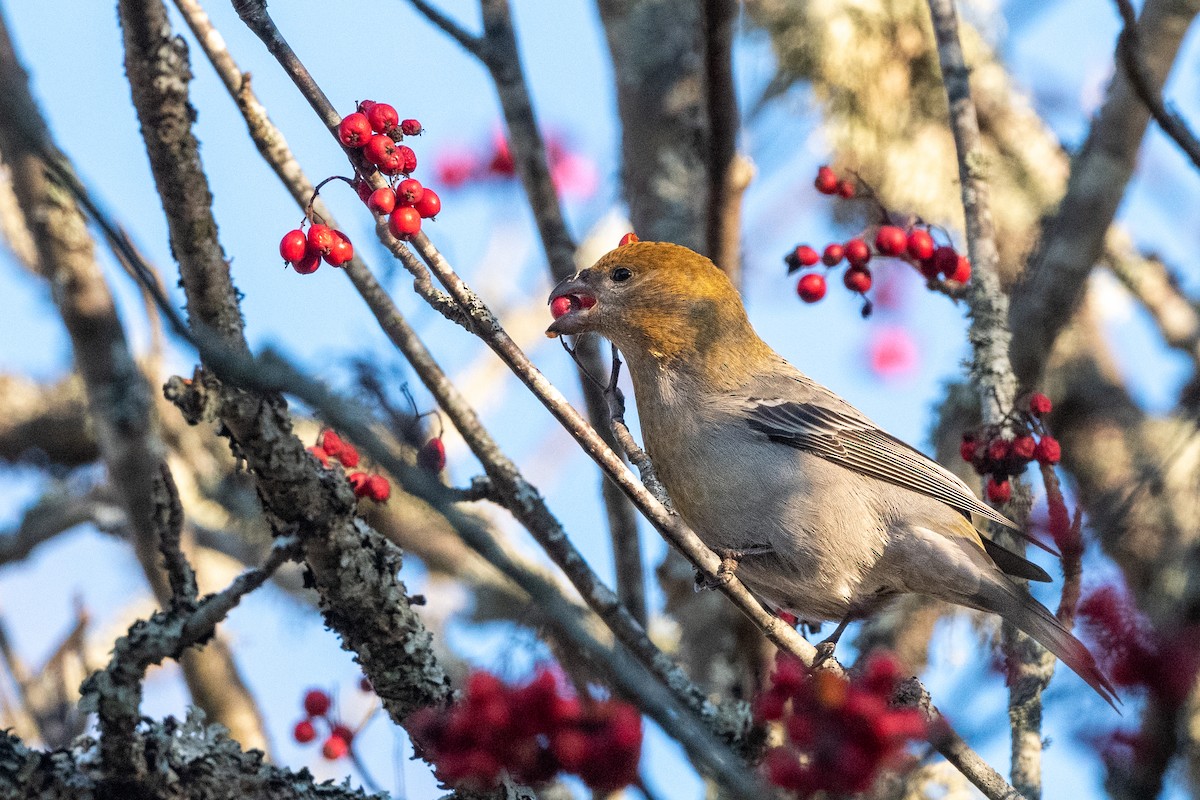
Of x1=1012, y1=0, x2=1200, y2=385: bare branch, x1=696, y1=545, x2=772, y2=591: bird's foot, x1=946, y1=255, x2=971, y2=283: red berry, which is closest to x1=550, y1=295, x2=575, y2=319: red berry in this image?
x1=696, y1=545, x2=772, y2=591: bird's foot

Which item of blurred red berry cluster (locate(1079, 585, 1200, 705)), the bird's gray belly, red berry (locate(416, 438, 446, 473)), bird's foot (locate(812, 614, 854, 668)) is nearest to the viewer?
blurred red berry cluster (locate(1079, 585, 1200, 705))

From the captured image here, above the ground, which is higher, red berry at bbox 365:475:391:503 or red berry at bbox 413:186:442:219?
red berry at bbox 365:475:391:503

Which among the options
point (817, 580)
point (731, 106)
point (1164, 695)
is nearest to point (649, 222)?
point (731, 106)

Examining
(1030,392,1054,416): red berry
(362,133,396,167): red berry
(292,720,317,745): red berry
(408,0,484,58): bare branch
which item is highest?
(408,0,484,58): bare branch

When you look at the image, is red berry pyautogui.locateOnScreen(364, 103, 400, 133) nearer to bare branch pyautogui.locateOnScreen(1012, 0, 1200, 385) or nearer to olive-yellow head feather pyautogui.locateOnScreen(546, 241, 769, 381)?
olive-yellow head feather pyautogui.locateOnScreen(546, 241, 769, 381)

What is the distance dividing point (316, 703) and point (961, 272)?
2.93 metres

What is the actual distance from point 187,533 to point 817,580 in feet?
10.3

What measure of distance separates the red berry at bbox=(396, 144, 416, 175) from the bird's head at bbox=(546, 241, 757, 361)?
2.02 m

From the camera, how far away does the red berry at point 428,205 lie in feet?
10.2

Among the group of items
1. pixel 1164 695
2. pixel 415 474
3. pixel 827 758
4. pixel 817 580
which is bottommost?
pixel 1164 695

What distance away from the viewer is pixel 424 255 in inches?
122

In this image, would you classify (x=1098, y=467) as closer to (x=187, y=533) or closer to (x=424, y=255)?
(x=187, y=533)

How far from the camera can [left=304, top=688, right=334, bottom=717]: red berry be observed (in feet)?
13.9

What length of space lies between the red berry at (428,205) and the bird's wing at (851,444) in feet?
7.12
